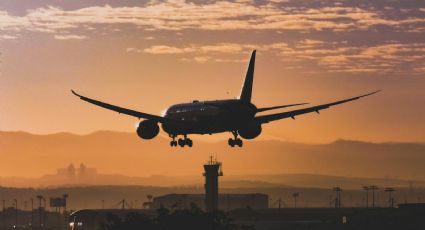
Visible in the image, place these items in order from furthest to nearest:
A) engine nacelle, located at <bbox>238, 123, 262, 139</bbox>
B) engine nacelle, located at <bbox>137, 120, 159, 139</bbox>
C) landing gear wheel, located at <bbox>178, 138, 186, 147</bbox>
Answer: engine nacelle, located at <bbox>137, 120, 159, 139</bbox>
landing gear wheel, located at <bbox>178, 138, 186, 147</bbox>
engine nacelle, located at <bbox>238, 123, 262, 139</bbox>

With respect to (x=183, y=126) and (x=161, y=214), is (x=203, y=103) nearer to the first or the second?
(x=183, y=126)

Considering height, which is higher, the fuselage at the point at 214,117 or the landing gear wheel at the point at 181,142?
the fuselage at the point at 214,117

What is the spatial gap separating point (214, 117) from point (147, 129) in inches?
525

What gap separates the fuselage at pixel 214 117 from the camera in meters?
135

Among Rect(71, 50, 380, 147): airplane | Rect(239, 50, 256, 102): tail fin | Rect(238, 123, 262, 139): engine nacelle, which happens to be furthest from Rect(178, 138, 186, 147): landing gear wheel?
Rect(239, 50, 256, 102): tail fin

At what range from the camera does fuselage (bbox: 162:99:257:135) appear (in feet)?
444

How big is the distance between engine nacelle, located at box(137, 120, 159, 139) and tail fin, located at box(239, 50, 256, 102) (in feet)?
47.6

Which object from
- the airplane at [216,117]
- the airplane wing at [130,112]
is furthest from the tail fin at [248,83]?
the airplane wing at [130,112]

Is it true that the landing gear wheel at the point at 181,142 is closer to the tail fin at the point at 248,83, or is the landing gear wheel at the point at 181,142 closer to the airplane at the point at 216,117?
the airplane at the point at 216,117

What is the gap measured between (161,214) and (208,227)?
24.3 feet

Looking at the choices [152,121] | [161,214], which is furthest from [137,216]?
[152,121]

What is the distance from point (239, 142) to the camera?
5492 inches

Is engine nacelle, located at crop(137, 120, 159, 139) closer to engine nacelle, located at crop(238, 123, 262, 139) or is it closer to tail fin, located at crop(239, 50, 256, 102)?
engine nacelle, located at crop(238, 123, 262, 139)

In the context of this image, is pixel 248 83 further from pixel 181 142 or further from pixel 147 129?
pixel 147 129
